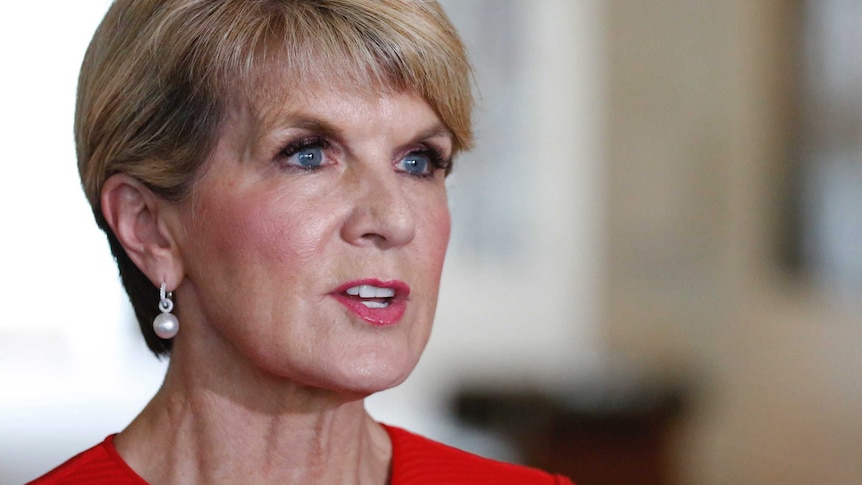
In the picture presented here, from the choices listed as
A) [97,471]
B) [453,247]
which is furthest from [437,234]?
[453,247]

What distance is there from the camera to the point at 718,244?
5418mm

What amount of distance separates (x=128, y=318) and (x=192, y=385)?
2975mm

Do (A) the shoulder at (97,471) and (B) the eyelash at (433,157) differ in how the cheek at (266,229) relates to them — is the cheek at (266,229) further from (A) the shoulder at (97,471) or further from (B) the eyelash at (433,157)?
(A) the shoulder at (97,471)

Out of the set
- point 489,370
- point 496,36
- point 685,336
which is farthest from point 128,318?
point 685,336

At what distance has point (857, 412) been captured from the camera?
4352mm

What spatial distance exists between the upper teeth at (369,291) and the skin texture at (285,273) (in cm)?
2

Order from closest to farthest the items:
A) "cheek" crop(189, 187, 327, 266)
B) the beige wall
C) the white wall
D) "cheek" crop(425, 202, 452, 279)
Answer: "cheek" crop(189, 187, 327, 266) < "cheek" crop(425, 202, 452, 279) < the white wall < the beige wall

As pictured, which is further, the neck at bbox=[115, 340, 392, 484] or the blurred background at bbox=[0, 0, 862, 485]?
the blurred background at bbox=[0, 0, 862, 485]

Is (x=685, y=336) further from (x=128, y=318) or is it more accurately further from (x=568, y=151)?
(x=128, y=318)

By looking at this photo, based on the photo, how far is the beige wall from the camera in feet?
15.7

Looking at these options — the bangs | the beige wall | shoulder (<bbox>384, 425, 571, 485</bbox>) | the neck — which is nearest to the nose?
the bangs

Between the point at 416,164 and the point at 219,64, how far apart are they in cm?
32

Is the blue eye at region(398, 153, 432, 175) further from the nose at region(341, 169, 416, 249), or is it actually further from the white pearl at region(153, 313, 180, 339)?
the white pearl at region(153, 313, 180, 339)

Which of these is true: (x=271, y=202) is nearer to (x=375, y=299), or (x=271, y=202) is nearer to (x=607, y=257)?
(x=375, y=299)
